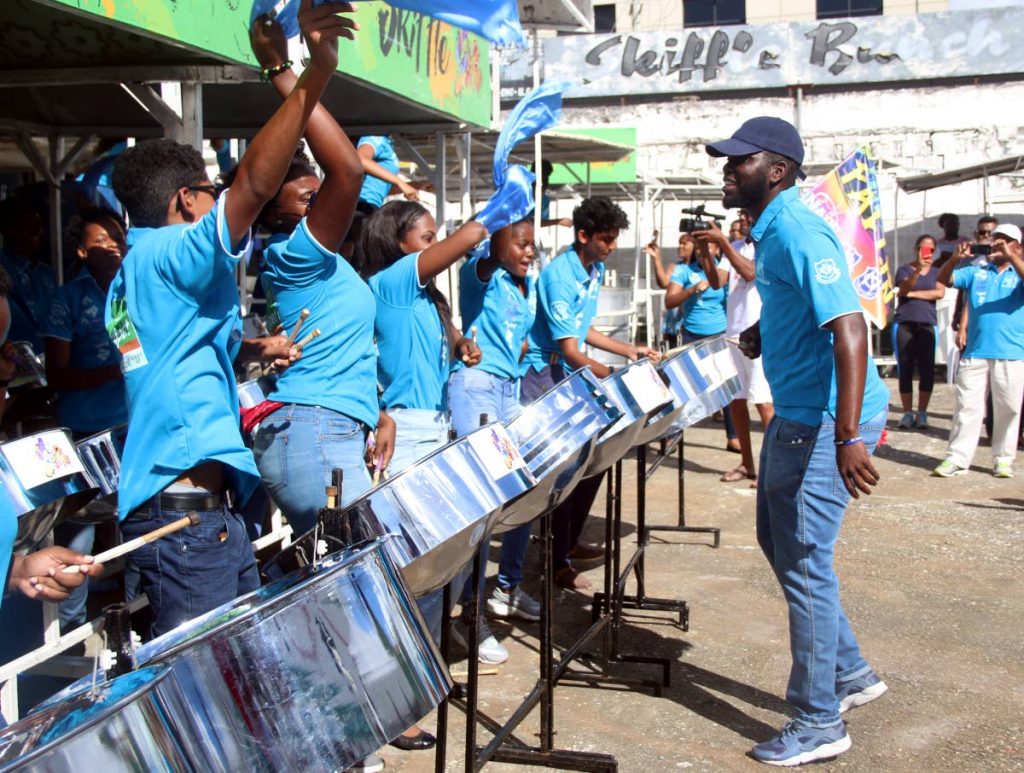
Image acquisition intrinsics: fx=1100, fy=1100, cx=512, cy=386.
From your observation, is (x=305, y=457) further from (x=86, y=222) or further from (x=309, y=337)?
(x=86, y=222)

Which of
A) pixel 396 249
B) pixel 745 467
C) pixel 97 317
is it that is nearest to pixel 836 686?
pixel 396 249

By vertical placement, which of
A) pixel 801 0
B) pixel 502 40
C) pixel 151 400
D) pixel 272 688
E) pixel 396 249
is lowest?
pixel 272 688

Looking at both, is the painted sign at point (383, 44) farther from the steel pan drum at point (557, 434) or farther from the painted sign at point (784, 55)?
the painted sign at point (784, 55)

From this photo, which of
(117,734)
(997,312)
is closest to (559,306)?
(117,734)

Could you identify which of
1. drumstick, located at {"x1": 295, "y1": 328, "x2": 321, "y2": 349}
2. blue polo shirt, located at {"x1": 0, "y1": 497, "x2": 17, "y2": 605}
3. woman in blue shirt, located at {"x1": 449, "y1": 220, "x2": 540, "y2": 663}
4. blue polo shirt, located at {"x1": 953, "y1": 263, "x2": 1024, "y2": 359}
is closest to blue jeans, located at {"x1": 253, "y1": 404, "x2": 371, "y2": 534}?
drumstick, located at {"x1": 295, "y1": 328, "x2": 321, "y2": 349}

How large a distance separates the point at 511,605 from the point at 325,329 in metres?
1.72

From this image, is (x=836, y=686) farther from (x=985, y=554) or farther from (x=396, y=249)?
(x=985, y=554)

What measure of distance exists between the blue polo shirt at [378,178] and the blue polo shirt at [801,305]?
2.85 meters

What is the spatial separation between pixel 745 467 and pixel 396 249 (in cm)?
360

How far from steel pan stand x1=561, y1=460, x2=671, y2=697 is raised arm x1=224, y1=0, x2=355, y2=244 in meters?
1.78

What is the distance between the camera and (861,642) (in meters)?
3.66

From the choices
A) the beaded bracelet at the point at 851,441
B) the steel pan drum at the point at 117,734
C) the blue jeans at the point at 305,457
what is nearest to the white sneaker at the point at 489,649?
the blue jeans at the point at 305,457

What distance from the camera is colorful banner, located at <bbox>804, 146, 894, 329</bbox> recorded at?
6.70m

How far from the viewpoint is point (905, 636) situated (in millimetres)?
3730
